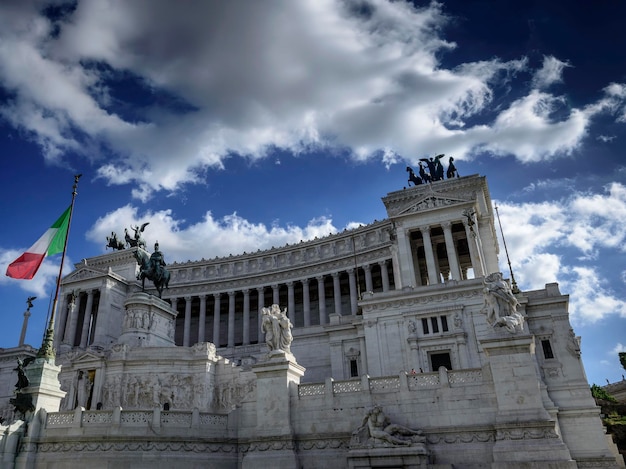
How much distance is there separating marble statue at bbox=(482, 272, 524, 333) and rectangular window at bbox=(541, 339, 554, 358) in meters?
21.2

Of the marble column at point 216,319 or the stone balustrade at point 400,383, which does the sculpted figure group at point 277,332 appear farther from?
the marble column at point 216,319

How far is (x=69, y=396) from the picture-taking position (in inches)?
1577

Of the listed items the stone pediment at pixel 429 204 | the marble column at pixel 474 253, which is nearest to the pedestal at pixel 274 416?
the marble column at pixel 474 253

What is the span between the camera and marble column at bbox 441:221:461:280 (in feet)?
186

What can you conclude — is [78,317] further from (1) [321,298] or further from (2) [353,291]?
(2) [353,291]

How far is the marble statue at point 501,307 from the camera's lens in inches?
893

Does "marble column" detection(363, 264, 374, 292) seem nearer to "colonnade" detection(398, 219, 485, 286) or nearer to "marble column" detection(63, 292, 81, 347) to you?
"colonnade" detection(398, 219, 485, 286)

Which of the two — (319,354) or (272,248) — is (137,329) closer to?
(319,354)

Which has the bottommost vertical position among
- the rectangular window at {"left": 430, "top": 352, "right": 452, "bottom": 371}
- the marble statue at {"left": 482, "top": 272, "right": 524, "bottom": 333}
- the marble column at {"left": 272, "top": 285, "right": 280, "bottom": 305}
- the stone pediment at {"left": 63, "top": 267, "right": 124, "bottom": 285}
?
the marble statue at {"left": 482, "top": 272, "right": 524, "bottom": 333}

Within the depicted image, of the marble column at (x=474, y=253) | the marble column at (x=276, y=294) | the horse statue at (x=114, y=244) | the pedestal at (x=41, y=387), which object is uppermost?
the horse statue at (x=114, y=244)

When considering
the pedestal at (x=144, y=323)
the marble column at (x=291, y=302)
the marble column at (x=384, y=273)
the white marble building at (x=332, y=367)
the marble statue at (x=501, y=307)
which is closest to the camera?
the white marble building at (x=332, y=367)

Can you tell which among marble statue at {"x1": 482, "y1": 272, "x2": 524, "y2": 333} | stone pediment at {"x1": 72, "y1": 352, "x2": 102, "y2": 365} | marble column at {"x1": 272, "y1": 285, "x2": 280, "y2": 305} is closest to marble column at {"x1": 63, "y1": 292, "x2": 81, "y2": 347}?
marble column at {"x1": 272, "y1": 285, "x2": 280, "y2": 305}

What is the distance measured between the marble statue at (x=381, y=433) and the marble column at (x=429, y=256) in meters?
35.8

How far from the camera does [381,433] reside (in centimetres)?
2145
